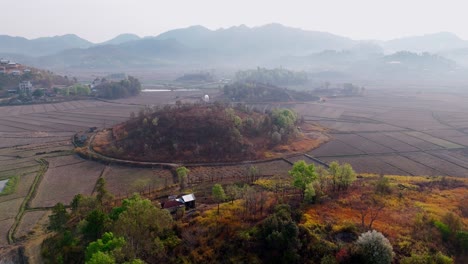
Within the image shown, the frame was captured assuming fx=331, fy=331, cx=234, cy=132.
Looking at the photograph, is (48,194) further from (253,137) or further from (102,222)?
(253,137)

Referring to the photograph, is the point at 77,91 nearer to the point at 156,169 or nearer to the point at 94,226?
the point at 156,169

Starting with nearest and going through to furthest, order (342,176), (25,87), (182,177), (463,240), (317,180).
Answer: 1. (463,240)
2. (317,180)
3. (342,176)
4. (182,177)
5. (25,87)

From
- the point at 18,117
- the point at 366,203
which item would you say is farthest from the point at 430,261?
the point at 18,117

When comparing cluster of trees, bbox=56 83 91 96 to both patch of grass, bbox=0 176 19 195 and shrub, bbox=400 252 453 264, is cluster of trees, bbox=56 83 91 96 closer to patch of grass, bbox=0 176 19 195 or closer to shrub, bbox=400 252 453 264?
patch of grass, bbox=0 176 19 195

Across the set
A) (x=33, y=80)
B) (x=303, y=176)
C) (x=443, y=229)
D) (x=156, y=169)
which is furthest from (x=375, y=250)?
(x=33, y=80)

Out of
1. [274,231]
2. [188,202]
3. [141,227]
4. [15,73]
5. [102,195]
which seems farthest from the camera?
[15,73]
